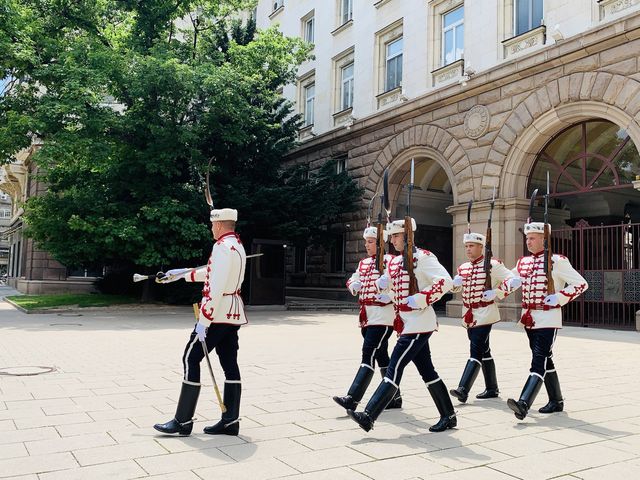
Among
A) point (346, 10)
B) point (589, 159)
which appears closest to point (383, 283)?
point (589, 159)

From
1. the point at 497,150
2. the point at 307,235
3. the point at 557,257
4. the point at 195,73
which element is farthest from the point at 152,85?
the point at 557,257

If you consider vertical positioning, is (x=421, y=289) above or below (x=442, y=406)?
above

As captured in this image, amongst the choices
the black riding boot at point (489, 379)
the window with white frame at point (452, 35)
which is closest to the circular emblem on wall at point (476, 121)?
the window with white frame at point (452, 35)

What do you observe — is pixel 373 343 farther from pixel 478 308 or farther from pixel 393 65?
pixel 393 65

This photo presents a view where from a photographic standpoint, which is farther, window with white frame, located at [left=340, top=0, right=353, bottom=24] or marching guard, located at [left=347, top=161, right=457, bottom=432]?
window with white frame, located at [left=340, top=0, right=353, bottom=24]

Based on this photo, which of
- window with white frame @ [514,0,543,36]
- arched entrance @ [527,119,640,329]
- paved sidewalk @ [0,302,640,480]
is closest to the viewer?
paved sidewalk @ [0,302,640,480]

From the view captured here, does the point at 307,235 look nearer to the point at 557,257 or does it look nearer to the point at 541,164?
the point at 541,164

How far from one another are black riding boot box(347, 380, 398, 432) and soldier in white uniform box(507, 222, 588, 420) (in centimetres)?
150

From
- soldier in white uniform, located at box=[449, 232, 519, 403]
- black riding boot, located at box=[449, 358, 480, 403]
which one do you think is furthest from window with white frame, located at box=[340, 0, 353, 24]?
black riding boot, located at box=[449, 358, 480, 403]

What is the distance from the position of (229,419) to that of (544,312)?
3.14 metres

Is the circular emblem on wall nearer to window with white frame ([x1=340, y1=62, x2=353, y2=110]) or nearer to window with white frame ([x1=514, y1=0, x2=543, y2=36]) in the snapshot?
window with white frame ([x1=514, y1=0, x2=543, y2=36])

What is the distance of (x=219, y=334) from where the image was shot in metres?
5.08

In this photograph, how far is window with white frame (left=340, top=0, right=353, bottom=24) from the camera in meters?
25.1

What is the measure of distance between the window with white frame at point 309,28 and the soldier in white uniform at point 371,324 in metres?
23.3
